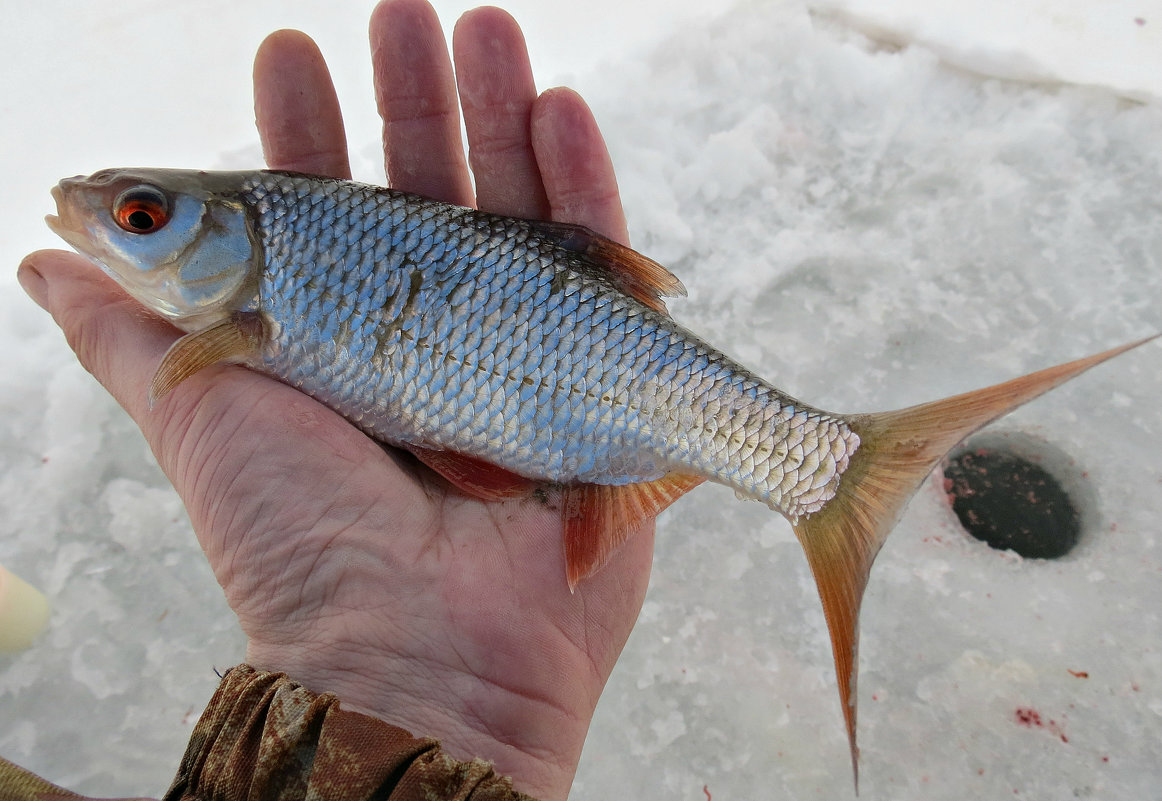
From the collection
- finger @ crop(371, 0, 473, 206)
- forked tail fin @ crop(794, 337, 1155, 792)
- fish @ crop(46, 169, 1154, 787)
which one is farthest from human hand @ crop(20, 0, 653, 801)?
finger @ crop(371, 0, 473, 206)

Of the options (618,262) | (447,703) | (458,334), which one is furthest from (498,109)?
(447,703)

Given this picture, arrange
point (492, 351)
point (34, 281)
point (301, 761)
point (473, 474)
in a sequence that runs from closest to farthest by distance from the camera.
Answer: point (301, 761) < point (492, 351) < point (473, 474) < point (34, 281)

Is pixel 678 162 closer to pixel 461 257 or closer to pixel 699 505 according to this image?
pixel 699 505

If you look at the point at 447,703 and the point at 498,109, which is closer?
the point at 447,703

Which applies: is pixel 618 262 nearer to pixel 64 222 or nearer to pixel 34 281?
pixel 64 222

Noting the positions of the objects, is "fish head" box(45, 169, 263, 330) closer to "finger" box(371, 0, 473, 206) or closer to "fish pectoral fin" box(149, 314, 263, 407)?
"fish pectoral fin" box(149, 314, 263, 407)

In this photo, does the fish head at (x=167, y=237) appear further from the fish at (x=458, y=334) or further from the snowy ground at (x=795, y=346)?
the snowy ground at (x=795, y=346)

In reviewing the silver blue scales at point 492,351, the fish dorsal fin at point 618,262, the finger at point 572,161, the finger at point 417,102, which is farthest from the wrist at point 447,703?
the finger at point 417,102
